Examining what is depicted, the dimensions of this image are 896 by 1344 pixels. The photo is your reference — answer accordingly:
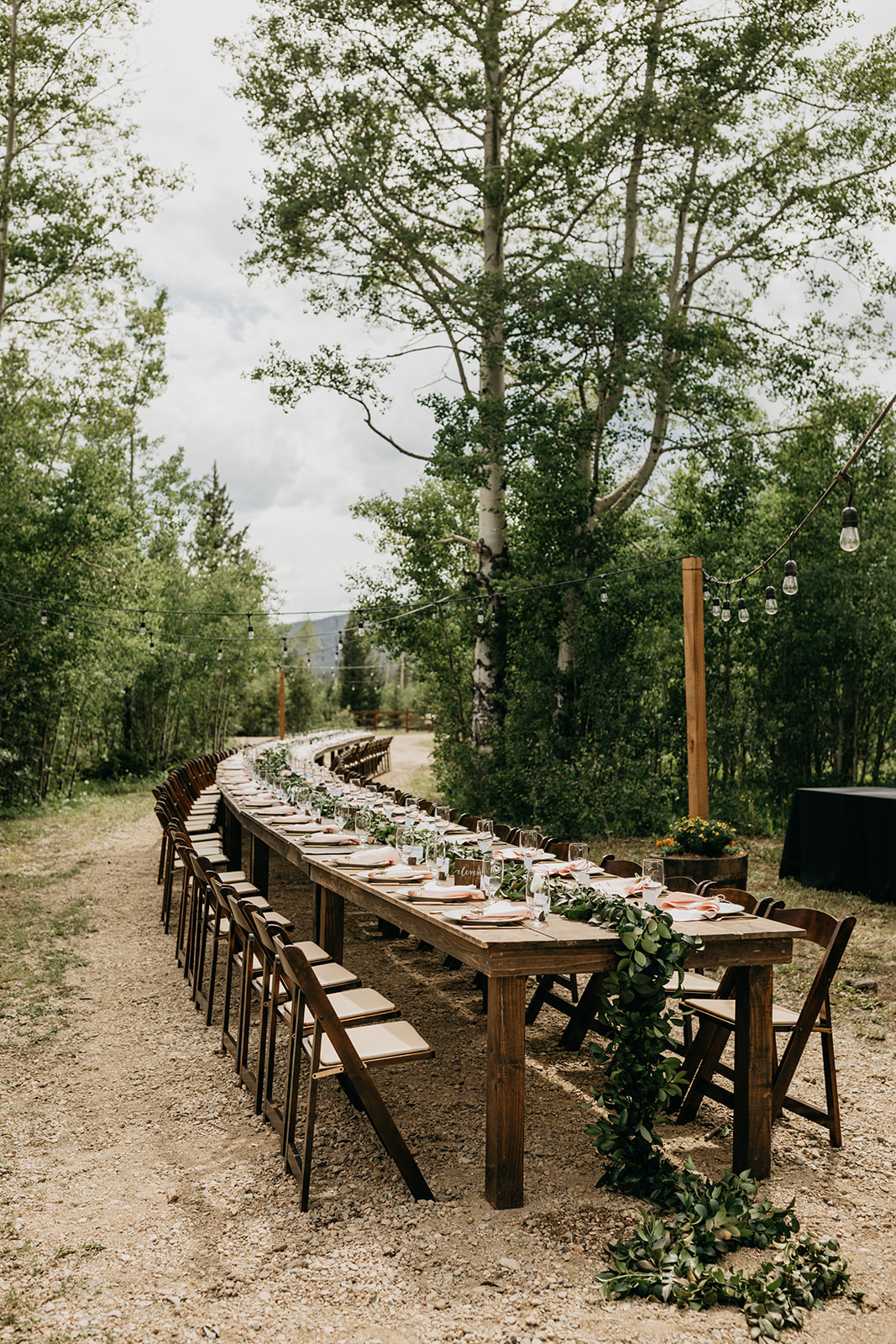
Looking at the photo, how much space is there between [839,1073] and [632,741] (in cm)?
794

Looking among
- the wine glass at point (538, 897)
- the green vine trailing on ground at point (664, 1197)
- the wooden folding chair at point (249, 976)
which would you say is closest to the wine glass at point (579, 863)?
the wine glass at point (538, 897)

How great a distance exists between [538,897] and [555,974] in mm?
280

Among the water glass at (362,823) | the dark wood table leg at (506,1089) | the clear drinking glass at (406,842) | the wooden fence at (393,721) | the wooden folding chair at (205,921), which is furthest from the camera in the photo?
the wooden fence at (393,721)

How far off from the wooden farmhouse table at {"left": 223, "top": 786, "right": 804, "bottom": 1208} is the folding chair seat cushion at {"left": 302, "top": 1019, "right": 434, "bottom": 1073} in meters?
0.30

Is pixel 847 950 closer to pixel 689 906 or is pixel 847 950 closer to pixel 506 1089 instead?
pixel 689 906

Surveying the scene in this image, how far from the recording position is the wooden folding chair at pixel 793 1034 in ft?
10.4

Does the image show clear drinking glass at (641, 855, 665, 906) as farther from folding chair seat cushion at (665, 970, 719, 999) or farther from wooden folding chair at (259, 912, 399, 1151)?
wooden folding chair at (259, 912, 399, 1151)

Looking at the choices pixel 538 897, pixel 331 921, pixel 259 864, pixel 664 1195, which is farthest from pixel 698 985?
pixel 259 864

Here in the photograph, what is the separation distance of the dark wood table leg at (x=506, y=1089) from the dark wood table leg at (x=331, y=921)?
1685 mm

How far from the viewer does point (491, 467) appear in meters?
12.4

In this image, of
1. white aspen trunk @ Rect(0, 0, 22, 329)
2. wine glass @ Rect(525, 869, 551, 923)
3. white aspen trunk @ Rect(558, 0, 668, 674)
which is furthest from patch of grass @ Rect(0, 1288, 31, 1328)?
white aspen trunk @ Rect(0, 0, 22, 329)

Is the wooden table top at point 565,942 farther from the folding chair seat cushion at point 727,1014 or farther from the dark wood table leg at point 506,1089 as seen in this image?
the folding chair seat cushion at point 727,1014

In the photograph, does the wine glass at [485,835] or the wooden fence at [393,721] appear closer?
the wine glass at [485,835]

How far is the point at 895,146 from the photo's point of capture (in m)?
11.5
